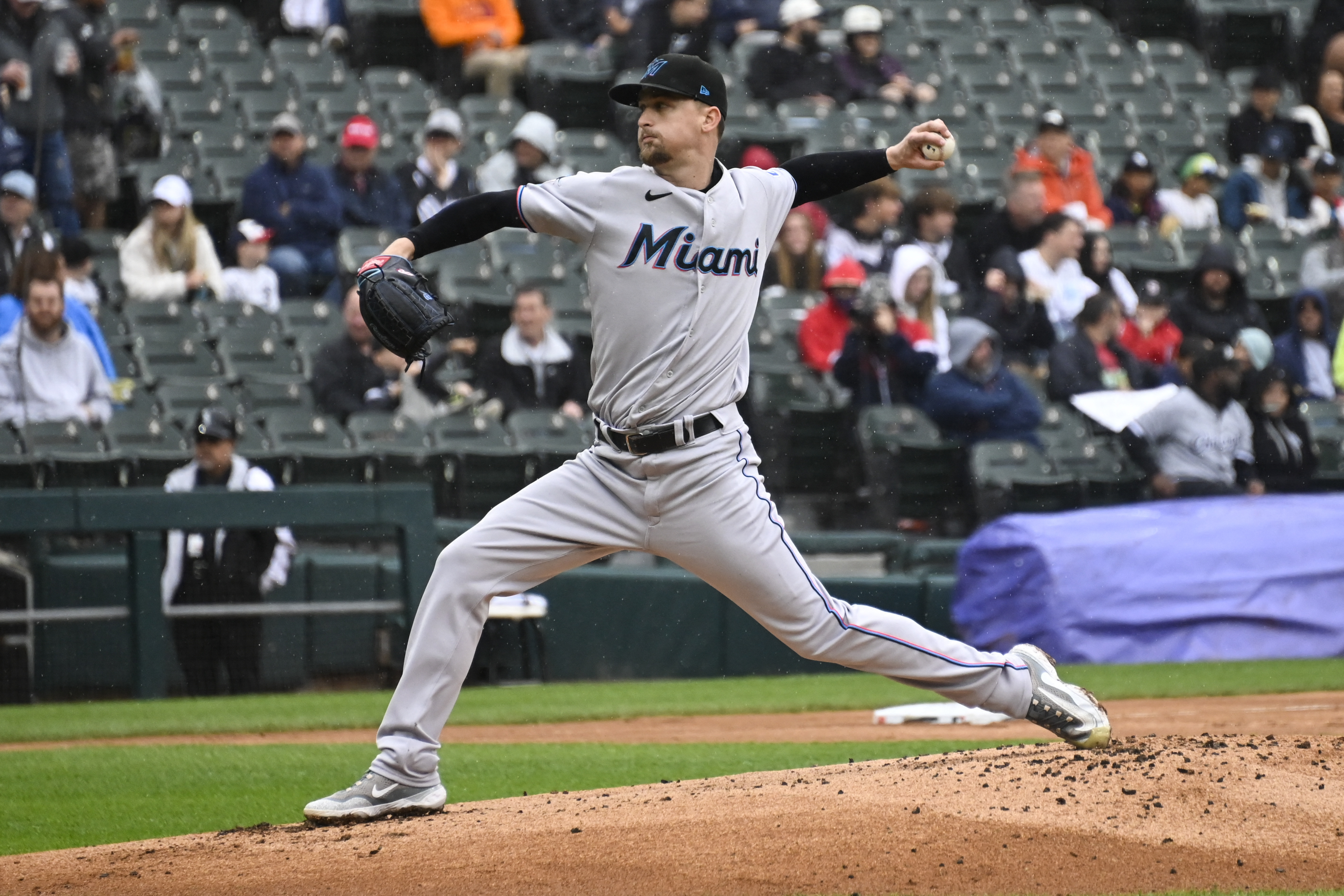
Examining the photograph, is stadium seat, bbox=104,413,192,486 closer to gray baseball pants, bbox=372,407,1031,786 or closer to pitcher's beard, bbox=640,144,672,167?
gray baseball pants, bbox=372,407,1031,786

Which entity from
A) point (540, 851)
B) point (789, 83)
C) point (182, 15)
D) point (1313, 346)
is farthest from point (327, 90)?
point (540, 851)

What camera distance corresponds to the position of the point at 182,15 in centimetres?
1419

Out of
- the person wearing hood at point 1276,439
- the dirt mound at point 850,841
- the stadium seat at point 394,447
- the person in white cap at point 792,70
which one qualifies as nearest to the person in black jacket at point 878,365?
the person wearing hood at point 1276,439

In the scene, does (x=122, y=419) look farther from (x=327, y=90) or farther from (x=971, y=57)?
(x=971, y=57)

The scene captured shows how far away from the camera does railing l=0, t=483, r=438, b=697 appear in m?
9.02

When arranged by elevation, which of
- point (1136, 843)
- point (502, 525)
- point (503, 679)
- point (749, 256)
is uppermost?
point (749, 256)

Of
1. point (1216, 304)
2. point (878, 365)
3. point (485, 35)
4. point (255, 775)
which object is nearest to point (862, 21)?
point (485, 35)

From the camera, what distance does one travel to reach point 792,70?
14547 mm

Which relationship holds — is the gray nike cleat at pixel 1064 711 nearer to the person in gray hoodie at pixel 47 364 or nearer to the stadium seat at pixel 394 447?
the stadium seat at pixel 394 447

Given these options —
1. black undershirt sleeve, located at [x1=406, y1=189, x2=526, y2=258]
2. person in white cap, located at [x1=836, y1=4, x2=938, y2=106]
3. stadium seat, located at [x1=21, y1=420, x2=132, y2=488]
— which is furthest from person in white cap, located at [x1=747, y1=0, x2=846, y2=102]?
black undershirt sleeve, located at [x1=406, y1=189, x2=526, y2=258]

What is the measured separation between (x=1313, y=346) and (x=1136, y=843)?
9.57 m

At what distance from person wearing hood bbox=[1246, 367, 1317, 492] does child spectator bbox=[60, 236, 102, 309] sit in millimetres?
7393

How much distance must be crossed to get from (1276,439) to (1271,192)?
4.32 m

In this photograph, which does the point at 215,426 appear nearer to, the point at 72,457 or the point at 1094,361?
the point at 72,457
